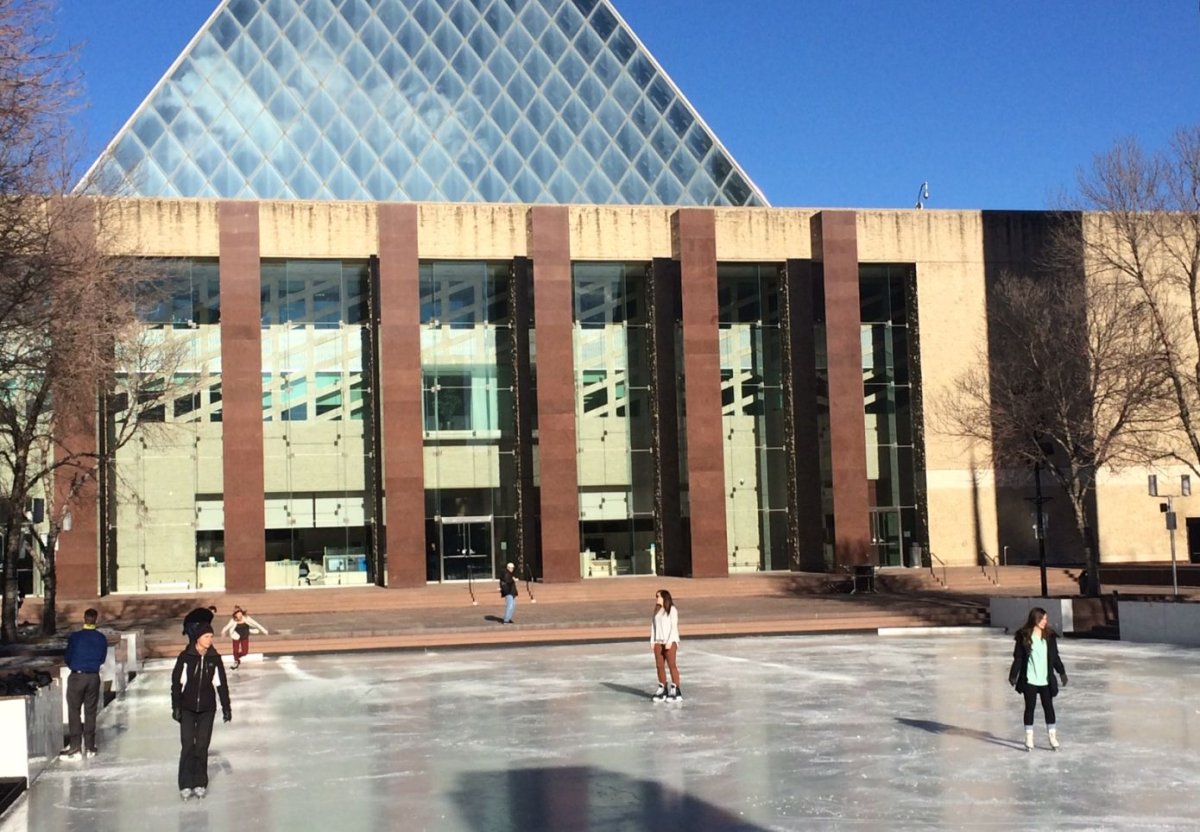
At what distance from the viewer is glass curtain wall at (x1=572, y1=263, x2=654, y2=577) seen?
4462 centimetres

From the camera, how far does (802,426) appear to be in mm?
44219

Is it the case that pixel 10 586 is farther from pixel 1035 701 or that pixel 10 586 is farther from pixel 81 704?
pixel 1035 701

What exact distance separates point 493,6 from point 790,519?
40496mm

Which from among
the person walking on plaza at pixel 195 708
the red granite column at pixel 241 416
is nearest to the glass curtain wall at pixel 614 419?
the red granite column at pixel 241 416

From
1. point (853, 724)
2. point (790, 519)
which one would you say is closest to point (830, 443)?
point (790, 519)

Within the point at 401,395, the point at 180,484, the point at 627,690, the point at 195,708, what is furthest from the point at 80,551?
the point at 195,708

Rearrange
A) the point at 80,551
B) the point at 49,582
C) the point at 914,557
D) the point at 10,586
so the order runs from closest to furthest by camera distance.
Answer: the point at 10,586 → the point at 49,582 → the point at 80,551 → the point at 914,557

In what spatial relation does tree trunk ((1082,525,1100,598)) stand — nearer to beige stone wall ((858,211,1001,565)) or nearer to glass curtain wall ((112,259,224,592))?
beige stone wall ((858,211,1001,565))

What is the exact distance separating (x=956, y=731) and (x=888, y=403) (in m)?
32.1

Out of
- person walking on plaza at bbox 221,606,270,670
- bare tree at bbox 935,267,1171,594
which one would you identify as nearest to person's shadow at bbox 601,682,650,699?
person walking on plaza at bbox 221,606,270,670

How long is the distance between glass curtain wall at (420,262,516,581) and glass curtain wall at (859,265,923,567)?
12.9 meters

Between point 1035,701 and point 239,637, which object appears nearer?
point 1035,701

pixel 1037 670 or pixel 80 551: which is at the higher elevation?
pixel 80 551

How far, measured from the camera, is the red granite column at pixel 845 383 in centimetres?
4334
